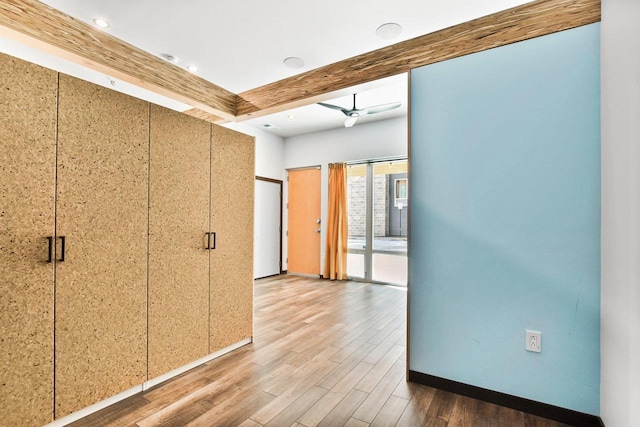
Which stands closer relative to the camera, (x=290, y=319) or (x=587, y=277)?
(x=587, y=277)

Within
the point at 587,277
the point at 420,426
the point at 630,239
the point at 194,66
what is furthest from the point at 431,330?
the point at 194,66

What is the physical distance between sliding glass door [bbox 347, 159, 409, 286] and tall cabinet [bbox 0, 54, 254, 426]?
11.5ft

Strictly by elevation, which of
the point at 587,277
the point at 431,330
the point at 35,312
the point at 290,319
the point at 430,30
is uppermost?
the point at 430,30

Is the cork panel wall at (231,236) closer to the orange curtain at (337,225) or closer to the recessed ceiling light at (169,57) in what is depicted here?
the recessed ceiling light at (169,57)

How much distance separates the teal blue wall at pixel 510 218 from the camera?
69.1 inches

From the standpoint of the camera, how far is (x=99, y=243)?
1849 mm

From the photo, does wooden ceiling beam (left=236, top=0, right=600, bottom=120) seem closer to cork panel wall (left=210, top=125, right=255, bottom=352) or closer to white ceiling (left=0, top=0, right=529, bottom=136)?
white ceiling (left=0, top=0, right=529, bottom=136)

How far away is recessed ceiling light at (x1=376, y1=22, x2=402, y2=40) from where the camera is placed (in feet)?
7.27

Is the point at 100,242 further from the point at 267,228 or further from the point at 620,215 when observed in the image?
the point at 267,228

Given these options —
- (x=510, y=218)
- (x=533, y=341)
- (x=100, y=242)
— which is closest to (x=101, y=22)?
(x=100, y=242)

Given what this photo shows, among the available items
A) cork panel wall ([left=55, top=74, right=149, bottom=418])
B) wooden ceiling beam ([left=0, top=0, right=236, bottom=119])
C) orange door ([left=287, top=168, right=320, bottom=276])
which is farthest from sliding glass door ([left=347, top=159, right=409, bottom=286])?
cork panel wall ([left=55, top=74, right=149, bottom=418])

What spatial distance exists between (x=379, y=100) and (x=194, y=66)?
8.88ft

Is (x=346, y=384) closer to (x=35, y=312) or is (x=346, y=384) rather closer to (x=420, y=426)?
(x=420, y=426)

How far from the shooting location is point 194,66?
285 cm
